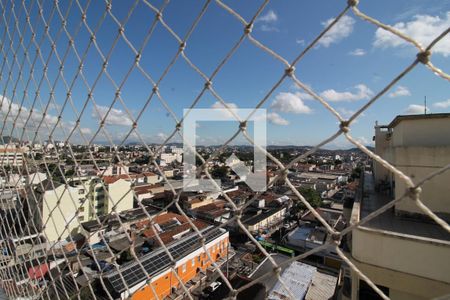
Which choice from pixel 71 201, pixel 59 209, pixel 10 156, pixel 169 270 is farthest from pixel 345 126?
pixel 71 201

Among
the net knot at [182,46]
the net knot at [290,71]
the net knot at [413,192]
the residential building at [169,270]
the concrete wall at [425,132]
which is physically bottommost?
the residential building at [169,270]

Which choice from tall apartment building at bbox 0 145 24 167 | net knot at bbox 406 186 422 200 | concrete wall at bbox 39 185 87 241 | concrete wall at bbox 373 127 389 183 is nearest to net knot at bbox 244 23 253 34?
net knot at bbox 406 186 422 200

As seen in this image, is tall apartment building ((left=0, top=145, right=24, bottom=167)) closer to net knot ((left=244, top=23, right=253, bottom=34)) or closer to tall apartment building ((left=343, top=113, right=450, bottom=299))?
net knot ((left=244, top=23, right=253, bottom=34))

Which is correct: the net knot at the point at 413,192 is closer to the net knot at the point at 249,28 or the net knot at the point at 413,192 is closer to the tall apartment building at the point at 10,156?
the net knot at the point at 249,28

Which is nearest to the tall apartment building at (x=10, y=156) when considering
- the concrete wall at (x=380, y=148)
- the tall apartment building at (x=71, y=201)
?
the tall apartment building at (x=71, y=201)

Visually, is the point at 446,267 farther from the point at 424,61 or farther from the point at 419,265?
the point at 424,61

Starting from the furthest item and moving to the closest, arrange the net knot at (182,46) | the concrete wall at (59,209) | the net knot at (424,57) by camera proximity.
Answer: the concrete wall at (59,209) < the net knot at (182,46) < the net knot at (424,57)

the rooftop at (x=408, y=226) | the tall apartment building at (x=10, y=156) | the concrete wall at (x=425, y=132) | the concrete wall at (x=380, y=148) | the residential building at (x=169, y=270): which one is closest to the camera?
the rooftop at (x=408, y=226)

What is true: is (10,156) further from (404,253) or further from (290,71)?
(404,253)
